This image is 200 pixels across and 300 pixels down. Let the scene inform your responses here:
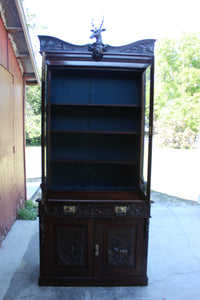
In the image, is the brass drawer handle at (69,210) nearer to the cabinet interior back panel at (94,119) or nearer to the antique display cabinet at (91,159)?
the antique display cabinet at (91,159)

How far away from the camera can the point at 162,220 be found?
373 cm

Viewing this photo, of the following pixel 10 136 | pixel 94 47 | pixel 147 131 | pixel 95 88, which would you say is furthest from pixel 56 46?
pixel 10 136

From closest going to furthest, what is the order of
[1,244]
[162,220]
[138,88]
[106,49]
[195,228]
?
[106,49] → [138,88] → [1,244] → [195,228] → [162,220]

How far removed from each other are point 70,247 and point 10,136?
195 centimetres

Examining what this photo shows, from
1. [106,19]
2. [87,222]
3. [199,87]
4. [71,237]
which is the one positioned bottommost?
[71,237]

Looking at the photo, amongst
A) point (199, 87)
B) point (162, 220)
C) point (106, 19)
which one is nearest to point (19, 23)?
point (106, 19)

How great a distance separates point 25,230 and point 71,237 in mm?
1464

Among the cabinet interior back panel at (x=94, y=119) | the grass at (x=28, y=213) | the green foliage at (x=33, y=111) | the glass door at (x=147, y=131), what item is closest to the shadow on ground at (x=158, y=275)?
the grass at (x=28, y=213)

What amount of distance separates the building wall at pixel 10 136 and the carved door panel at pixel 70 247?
112 centimetres

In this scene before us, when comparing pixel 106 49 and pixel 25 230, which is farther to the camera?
pixel 25 230

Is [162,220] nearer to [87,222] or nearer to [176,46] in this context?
[87,222]

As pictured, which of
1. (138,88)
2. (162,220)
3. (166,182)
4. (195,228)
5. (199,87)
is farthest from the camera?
(199,87)

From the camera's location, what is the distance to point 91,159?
8.18ft

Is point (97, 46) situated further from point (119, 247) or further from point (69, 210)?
point (119, 247)
